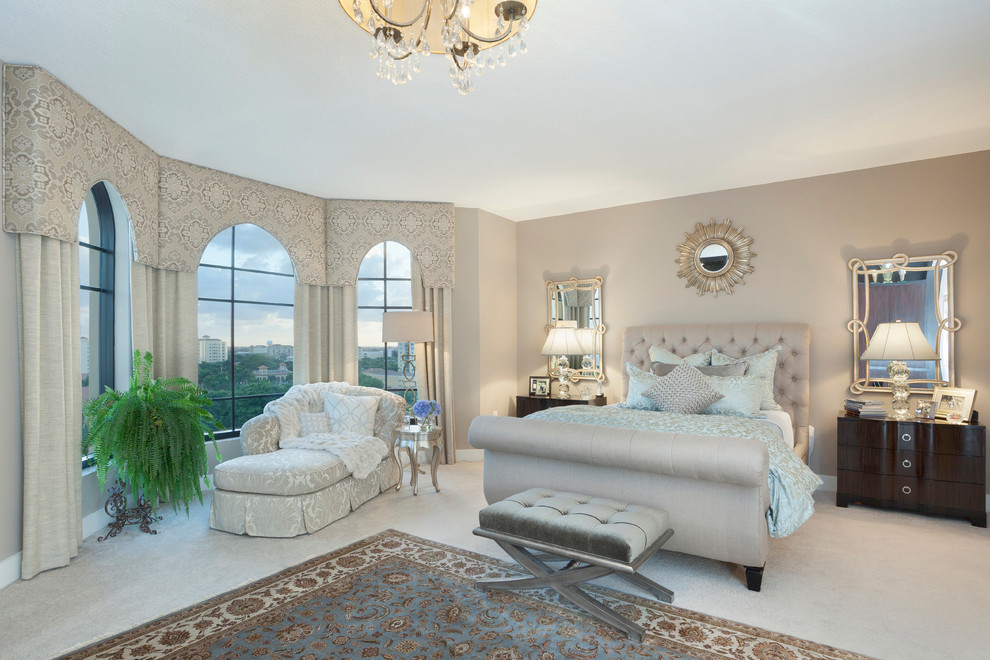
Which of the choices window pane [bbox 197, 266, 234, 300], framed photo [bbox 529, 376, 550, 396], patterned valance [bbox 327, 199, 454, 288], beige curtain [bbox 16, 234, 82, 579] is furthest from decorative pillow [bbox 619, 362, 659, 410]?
window pane [bbox 197, 266, 234, 300]

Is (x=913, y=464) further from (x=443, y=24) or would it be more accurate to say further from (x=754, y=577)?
(x=443, y=24)

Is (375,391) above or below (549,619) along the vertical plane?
above

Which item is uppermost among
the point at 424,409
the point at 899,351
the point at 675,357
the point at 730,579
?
the point at 899,351

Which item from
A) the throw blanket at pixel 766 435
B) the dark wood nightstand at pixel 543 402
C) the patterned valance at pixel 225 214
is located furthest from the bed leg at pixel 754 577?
the patterned valance at pixel 225 214

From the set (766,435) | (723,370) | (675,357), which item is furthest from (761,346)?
(766,435)

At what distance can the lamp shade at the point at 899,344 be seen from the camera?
158 inches

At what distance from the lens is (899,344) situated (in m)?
4.07

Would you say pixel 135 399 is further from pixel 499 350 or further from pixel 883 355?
pixel 883 355

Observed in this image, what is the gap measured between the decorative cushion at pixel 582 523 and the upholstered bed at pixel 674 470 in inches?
7.1

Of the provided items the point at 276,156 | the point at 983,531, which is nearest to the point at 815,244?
the point at 983,531

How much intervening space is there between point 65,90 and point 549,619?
3.83m

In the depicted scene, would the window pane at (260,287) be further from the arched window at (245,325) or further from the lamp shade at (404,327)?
the lamp shade at (404,327)

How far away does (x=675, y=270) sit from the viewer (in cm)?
543

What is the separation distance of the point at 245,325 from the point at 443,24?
15.5 ft
